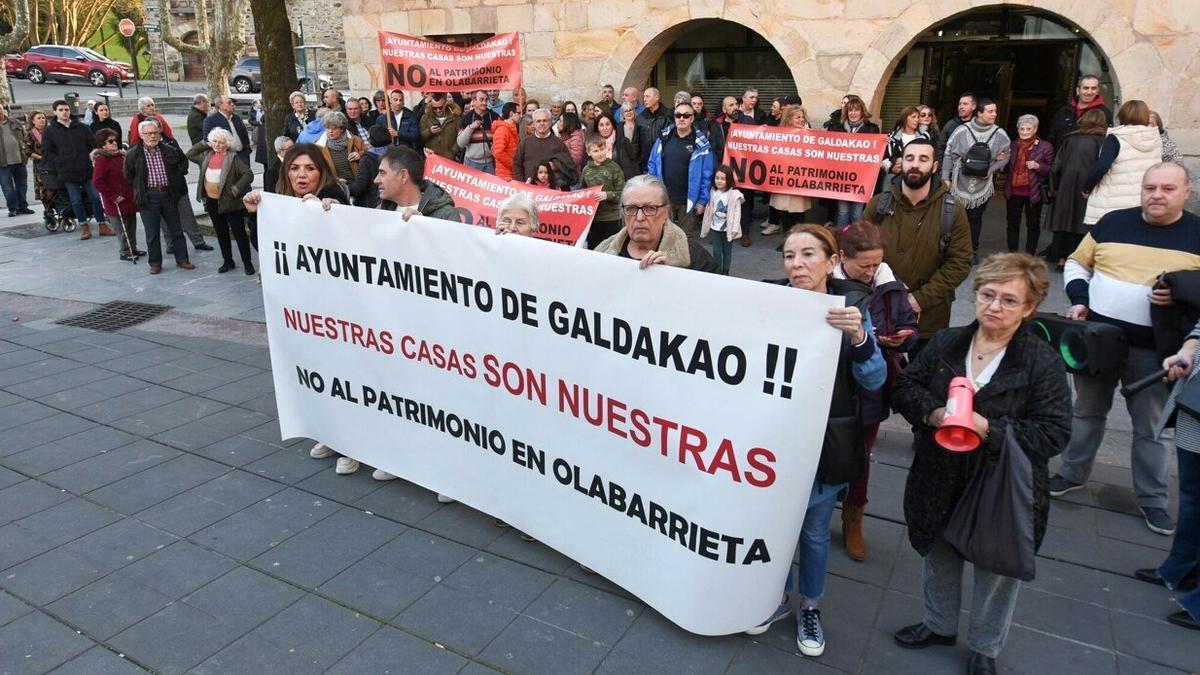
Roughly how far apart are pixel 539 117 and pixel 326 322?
5209 mm

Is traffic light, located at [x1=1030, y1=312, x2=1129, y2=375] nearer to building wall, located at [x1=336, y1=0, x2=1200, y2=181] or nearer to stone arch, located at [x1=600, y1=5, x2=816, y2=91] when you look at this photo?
building wall, located at [x1=336, y1=0, x2=1200, y2=181]

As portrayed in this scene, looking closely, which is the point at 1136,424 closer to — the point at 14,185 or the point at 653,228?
the point at 653,228

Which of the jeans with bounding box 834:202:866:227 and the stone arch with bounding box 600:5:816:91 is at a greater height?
the stone arch with bounding box 600:5:816:91

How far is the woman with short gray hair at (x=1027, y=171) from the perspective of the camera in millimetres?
8820

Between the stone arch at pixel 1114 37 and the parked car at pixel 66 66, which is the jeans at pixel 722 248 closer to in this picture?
the stone arch at pixel 1114 37

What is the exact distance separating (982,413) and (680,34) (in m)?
11.4

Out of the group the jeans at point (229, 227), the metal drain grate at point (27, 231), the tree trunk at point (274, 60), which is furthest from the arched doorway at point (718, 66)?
the metal drain grate at point (27, 231)

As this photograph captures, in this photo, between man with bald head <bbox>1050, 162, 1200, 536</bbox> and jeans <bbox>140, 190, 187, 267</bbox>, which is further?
jeans <bbox>140, 190, 187, 267</bbox>

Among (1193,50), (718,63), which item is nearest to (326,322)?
(1193,50)

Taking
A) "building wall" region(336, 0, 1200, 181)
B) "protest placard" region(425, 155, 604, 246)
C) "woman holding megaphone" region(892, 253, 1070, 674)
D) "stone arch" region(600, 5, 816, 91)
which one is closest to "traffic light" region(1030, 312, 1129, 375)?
"woman holding megaphone" region(892, 253, 1070, 674)

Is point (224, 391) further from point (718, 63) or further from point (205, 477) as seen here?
point (718, 63)

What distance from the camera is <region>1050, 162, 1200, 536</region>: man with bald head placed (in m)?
3.72

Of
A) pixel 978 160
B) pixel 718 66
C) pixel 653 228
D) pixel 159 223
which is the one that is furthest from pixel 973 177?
pixel 159 223

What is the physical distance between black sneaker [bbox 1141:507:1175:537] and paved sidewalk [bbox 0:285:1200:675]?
8cm
